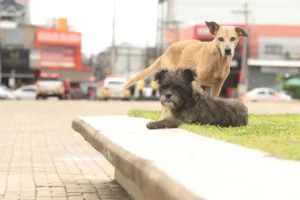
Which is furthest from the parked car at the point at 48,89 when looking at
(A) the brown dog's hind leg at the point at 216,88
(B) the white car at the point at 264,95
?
(A) the brown dog's hind leg at the point at 216,88

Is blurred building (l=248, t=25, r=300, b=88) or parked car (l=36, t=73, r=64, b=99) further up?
blurred building (l=248, t=25, r=300, b=88)

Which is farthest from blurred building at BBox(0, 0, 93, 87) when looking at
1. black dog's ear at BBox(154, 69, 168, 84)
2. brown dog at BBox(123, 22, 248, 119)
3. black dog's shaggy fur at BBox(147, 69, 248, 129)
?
black dog's ear at BBox(154, 69, 168, 84)

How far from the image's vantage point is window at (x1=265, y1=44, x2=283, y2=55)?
6303 cm

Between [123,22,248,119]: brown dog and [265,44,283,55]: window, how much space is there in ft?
185

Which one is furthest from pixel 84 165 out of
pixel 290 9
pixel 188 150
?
pixel 290 9

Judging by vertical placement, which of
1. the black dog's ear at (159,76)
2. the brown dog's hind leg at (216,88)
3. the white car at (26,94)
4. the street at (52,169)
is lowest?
the white car at (26,94)

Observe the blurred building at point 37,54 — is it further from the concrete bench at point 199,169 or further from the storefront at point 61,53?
the concrete bench at point 199,169

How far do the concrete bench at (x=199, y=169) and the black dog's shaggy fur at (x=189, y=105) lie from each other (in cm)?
92

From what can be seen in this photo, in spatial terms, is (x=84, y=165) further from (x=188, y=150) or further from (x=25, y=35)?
(x=25, y=35)

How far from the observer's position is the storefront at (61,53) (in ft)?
221

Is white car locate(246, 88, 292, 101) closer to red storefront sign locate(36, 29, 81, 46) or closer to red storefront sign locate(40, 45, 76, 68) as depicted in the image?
red storefront sign locate(40, 45, 76, 68)

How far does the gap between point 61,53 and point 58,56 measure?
49 cm

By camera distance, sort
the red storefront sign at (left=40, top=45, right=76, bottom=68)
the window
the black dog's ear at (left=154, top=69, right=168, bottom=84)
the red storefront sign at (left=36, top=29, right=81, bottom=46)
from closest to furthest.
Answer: the black dog's ear at (left=154, top=69, right=168, bottom=84), the window, the red storefront sign at (left=40, top=45, right=76, bottom=68), the red storefront sign at (left=36, top=29, right=81, bottom=46)

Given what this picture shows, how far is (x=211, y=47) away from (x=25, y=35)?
65082 millimetres
